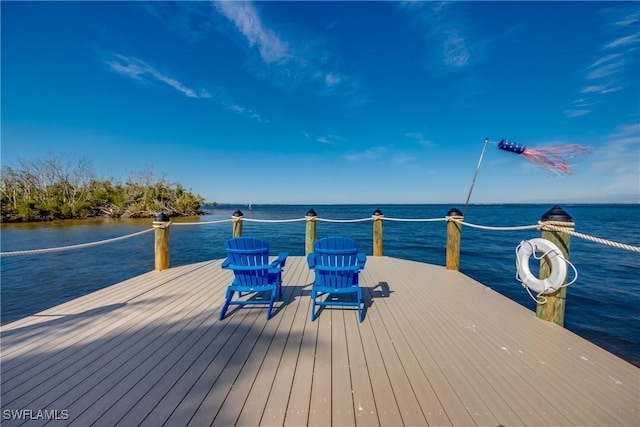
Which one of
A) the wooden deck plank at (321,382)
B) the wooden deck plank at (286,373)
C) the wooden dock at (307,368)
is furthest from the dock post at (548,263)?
the wooden deck plank at (286,373)

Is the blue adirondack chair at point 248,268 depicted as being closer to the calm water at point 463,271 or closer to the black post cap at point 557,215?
the black post cap at point 557,215

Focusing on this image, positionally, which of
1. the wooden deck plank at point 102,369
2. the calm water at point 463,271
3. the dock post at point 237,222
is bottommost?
the calm water at point 463,271

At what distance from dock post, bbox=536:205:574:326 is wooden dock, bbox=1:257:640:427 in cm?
21

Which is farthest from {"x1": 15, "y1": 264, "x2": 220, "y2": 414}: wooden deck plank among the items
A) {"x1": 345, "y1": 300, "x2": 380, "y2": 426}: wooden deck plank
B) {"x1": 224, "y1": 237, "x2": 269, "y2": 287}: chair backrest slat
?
{"x1": 345, "y1": 300, "x2": 380, "y2": 426}: wooden deck plank

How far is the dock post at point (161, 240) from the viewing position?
482 centimetres

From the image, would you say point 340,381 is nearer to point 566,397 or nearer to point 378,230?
point 566,397

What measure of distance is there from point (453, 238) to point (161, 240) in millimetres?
5480

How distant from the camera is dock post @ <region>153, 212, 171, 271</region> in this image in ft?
15.8

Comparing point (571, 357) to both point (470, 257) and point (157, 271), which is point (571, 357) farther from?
→ point (470, 257)

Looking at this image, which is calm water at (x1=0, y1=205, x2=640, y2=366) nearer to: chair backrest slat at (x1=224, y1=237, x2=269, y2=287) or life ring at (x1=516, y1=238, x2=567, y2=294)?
life ring at (x1=516, y1=238, x2=567, y2=294)

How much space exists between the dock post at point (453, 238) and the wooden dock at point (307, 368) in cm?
159

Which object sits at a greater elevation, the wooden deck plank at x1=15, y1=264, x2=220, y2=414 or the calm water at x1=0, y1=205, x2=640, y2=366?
the wooden deck plank at x1=15, y1=264, x2=220, y2=414

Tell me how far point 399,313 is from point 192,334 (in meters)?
2.25

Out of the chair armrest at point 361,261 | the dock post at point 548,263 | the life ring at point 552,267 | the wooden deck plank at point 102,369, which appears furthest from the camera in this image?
the chair armrest at point 361,261
